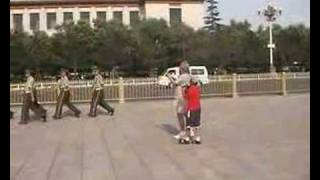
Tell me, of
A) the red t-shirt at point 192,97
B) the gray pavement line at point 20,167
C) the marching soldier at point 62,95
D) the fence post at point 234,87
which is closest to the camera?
the gray pavement line at point 20,167

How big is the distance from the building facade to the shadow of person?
6697 cm

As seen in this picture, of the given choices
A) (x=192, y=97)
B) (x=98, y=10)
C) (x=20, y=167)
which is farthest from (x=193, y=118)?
(x=98, y=10)

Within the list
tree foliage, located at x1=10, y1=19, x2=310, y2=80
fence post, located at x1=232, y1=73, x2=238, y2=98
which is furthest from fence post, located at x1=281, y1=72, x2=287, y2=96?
tree foliage, located at x1=10, y1=19, x2=310, y2=80

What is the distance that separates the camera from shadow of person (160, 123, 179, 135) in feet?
43.1

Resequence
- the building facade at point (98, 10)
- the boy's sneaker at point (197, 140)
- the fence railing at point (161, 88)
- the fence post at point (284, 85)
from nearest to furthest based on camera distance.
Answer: the boy's sneaker at point (197, 140), the fence railing at point (161, 88), the fence post at point (284, 85), the building facade at point (98, 10)

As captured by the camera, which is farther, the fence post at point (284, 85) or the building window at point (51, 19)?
the building window at point (51, 19)

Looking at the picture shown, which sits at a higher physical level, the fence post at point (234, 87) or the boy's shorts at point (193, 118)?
the fence post at point (234, 87)

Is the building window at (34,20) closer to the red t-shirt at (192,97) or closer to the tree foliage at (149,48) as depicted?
the tree foliage at (149,48)

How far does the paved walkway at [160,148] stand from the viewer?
8195mm

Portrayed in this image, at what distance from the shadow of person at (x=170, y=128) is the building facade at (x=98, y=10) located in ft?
220

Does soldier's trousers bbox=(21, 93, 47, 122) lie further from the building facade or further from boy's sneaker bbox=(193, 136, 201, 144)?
the building facade

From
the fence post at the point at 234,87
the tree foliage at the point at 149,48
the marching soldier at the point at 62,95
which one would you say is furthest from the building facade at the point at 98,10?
the marching soldier at the point at 62,95

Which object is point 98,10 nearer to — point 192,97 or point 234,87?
point 234,87

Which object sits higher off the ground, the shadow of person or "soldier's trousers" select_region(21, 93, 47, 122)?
"soldier's trousers" select_region(21, 93, 47, 122)
